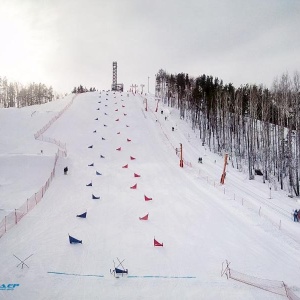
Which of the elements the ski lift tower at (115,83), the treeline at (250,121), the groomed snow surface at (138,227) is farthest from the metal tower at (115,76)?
the groomed snow surface at (138,227)

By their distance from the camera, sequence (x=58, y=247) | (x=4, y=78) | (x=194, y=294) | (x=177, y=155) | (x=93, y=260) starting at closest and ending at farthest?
(x=194, y=294), (x=93, y=260), (x=58, y=247), (x=177, y=155), (x=4, y=78)

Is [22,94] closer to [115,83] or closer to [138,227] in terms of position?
[115,83]

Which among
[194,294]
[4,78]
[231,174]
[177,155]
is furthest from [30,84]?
[194,294]

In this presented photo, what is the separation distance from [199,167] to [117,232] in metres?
20.7

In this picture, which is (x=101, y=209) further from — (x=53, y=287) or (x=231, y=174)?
(x=231, y=174)

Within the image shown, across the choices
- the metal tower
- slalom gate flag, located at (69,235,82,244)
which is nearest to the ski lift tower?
the metal tower

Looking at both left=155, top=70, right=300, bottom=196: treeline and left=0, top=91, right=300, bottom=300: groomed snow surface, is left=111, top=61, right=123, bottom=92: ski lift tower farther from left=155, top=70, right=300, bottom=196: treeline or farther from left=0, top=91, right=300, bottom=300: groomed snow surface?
left=0, top=91, right=300, bottom=300: groomed snow surface

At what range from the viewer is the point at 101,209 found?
24312 millimetres

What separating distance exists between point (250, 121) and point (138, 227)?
2905 centimetres

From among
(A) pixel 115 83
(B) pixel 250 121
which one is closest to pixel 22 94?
(A) pixel 115 83

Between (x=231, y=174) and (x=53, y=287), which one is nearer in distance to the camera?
(x=53, y=287)

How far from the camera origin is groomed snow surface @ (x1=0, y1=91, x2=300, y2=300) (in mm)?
14688

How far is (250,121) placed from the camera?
43344mm

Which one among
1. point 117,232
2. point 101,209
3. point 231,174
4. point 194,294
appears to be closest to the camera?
point 194,294
